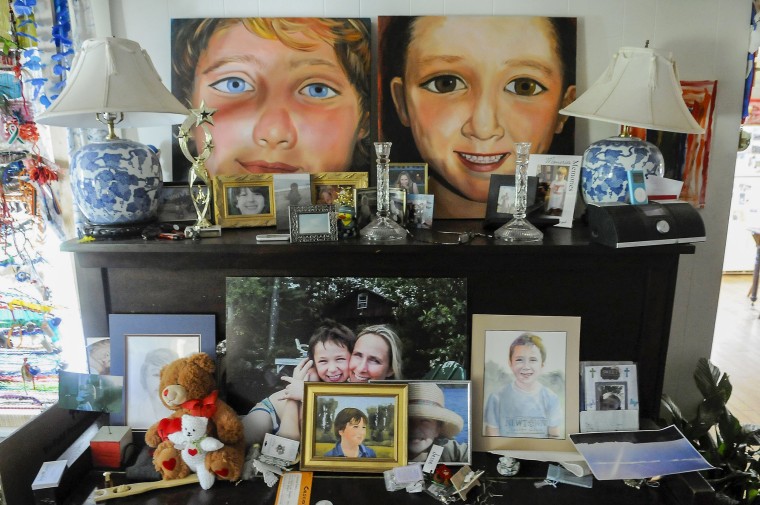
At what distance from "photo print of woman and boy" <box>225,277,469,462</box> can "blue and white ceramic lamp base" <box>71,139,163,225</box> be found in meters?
0.30

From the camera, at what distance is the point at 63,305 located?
60.5 inches

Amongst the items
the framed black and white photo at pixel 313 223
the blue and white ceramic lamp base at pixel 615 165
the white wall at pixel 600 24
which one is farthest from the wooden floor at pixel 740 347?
the framed black and white photo at pixel 313 223

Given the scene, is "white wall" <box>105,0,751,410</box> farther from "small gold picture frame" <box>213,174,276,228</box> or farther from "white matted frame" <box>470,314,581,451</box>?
"white matted frame" <box>470,314,581,451</box>

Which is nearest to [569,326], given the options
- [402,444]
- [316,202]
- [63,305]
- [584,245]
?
[584,245]

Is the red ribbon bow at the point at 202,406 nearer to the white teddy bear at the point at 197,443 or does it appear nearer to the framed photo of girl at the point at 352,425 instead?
the white teddy bear at the point at 197,443

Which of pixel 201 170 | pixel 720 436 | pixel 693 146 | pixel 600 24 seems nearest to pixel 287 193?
pixel 201 170

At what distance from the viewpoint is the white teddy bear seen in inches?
46.5

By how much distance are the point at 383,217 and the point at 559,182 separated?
509 mm

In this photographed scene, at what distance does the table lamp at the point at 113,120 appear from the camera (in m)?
1.14

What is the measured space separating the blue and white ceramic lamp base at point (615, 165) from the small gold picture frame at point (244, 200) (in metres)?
0.87

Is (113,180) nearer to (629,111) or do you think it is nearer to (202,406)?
(202,406)

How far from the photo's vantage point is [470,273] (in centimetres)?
129

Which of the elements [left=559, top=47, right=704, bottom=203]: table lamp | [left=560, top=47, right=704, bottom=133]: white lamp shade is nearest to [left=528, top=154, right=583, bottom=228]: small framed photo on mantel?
[left=559, top=47, right=704, bottom=203]: table lamp

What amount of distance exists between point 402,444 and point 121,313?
792 millimetres
